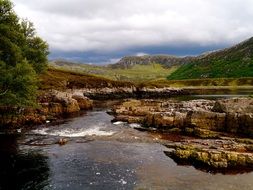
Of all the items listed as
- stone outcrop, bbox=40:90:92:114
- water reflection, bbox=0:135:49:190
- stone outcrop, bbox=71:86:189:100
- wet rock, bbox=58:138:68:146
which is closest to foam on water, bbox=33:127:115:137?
wet rock, bbox=58:138:68:146

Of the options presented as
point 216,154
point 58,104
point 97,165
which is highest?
point 58,104

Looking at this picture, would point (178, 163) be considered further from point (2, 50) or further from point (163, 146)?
point (2, 50)

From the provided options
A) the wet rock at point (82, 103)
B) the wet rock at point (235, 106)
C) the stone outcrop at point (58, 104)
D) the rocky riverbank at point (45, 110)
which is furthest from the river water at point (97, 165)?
the wet rock at point (82, 103)

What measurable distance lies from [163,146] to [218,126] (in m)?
12.4

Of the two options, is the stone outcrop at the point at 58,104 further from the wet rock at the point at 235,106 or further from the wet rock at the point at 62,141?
the wet rock at the point at 235,106

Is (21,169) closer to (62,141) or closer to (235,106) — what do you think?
(62,141)

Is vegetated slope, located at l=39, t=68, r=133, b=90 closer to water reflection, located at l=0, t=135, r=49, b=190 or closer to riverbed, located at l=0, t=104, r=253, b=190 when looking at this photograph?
riverbed, located at l=0, t=104, r=253, b=190

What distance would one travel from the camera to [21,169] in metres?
41.1

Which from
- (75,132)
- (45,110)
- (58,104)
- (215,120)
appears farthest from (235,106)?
(58,104)

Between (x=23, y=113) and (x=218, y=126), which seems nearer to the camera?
(x=218, y=126)

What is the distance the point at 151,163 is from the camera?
43.4 m

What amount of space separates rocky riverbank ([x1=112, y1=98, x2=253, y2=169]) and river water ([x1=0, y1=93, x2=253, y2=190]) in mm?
2495

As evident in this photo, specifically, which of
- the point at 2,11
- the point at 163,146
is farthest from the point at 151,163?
the point at 2,11

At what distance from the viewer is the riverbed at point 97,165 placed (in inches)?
1417
